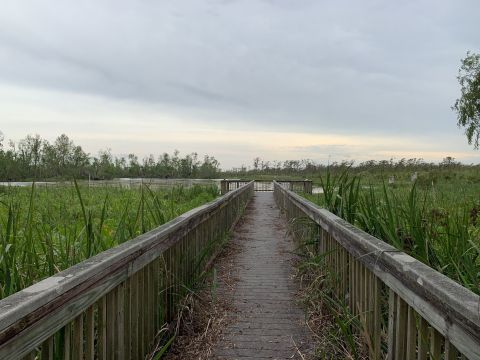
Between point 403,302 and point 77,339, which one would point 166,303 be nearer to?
point 77,339

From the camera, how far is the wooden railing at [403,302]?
1.34 metres

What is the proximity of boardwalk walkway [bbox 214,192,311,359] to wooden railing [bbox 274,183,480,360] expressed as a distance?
56 centimetres

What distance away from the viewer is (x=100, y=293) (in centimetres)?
190

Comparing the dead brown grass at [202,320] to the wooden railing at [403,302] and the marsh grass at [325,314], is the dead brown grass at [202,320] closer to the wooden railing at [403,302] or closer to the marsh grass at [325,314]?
the marsh grass at [325,314]

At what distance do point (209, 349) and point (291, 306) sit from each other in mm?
1239

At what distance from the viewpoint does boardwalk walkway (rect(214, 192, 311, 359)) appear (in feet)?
10.4

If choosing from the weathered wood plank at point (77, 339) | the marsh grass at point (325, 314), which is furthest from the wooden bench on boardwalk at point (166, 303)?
the marsh grass at point (325, 314)

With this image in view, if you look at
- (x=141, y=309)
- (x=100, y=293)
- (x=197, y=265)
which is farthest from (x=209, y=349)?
(x=100, y=293)

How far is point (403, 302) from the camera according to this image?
195 cm

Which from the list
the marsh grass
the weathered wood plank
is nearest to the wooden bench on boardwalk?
the weathered wood plank

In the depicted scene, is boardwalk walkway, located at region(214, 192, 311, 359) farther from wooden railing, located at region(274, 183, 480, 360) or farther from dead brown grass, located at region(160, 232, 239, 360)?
wooden railing, located at region(274, 183, 480, 360)

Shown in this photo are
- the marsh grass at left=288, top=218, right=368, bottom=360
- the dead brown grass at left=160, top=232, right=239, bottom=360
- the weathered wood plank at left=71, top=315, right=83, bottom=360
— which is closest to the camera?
the weathered wood plank at left=71, top=315, right=83, bottom=360

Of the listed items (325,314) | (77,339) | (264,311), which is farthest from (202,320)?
(77,339)

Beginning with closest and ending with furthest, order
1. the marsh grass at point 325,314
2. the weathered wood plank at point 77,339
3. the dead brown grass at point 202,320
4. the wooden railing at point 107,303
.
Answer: the wooden railing at point 107,303, the weathered wood plank at point 77,339, the marsh grass at point 325,314, the dead brown grass at point 202,320
